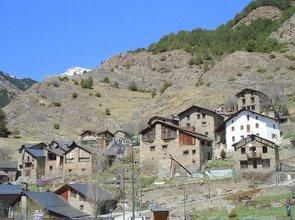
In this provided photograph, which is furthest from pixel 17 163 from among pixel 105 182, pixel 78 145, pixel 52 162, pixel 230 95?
pixel 230 95

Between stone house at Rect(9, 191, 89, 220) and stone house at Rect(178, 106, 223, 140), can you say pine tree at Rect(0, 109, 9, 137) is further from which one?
stone house at Rect(9, 191, 89, 220)

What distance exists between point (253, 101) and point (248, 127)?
10.4m

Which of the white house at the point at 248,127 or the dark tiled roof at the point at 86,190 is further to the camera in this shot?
the white house at the point at 248,127

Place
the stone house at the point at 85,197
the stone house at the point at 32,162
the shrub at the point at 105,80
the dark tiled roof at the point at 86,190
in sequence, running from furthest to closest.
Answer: the shrub at the point at 105,80, the stone house at the point at 32,162, the dark tiled roof at the point at 86,190, the stone house at the point at 85,197

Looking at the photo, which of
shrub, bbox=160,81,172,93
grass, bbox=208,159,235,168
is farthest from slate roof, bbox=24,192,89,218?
shrub, bbox=160,81,172,93

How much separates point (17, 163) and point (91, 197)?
2941cm

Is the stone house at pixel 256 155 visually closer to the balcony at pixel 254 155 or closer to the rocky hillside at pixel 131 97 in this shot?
the balcony at pixel 254 155

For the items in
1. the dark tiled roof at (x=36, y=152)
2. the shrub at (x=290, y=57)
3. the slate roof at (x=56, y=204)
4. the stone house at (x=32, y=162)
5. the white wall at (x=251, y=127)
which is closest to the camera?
the slate roof at (x=56, y=204)

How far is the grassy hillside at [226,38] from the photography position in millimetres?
135000

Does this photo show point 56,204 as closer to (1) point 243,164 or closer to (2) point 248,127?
(1) point 243,164

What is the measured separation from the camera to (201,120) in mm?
70312

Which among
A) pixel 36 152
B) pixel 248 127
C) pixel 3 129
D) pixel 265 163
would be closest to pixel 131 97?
pixel 3 129

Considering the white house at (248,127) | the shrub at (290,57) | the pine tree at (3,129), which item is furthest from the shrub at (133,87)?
the white house at (248,127)

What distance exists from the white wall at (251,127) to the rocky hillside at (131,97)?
33.5 feet
